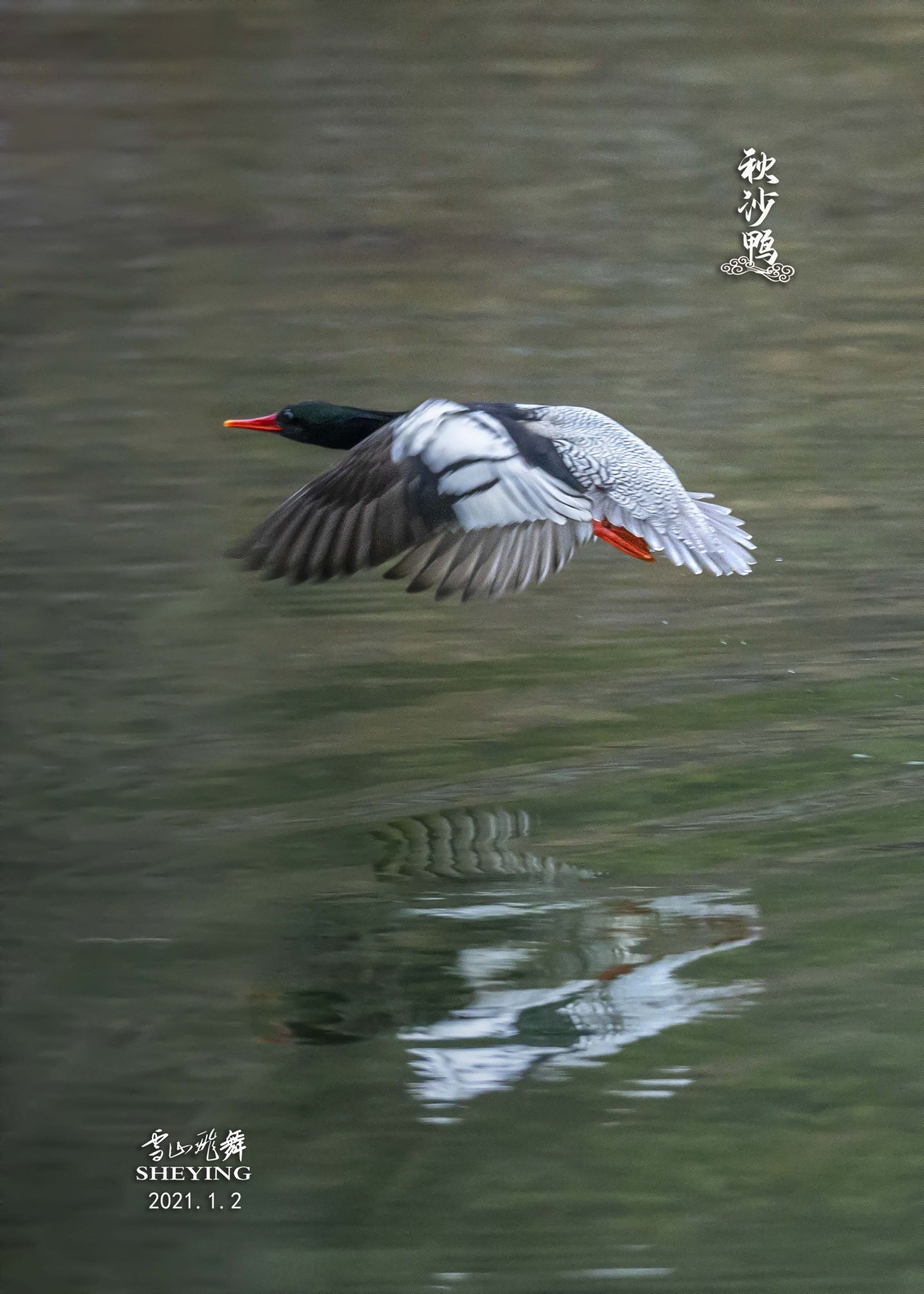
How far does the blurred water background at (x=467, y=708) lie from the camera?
320 centimetres

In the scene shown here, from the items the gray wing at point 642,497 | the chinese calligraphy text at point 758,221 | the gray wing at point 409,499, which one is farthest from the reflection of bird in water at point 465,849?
the chinese calligraphy text at point 758,221

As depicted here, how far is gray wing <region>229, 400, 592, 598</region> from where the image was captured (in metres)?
4.37

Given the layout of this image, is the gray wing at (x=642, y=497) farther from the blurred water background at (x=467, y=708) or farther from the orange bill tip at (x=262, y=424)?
the orange bill tip at (x=262, y=424)

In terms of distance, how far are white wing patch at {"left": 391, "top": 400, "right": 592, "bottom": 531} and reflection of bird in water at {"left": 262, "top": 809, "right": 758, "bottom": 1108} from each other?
80 cm

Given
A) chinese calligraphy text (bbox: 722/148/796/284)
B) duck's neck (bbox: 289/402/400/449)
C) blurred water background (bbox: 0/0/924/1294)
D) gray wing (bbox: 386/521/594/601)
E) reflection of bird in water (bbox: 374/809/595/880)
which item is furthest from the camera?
chinese calligraphy text (bbox: 722/148/796/284)

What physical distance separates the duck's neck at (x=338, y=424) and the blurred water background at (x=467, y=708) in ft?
1.82

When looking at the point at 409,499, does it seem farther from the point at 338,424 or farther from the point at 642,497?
the point at 338,424

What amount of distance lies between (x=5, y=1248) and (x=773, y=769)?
2.26 metres

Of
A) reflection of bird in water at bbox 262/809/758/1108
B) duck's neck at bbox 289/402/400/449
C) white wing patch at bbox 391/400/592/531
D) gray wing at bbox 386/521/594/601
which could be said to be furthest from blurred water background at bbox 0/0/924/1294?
white wing patch at bbox 391/400/592/531

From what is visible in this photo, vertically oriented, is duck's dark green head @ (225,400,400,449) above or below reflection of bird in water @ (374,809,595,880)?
above

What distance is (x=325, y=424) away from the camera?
5383mm

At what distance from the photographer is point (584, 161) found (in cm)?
911

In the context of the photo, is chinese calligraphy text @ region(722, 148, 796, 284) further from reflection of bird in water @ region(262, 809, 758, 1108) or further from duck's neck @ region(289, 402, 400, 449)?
reflection of bird in water @ region(262, 809, 758, 1108)

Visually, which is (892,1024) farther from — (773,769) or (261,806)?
(261,806)
